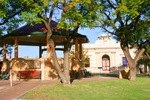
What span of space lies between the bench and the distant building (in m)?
37.1

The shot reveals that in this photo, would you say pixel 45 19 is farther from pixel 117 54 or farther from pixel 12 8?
pixel 117 54

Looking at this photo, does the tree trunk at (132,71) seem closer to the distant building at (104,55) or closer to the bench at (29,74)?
the bench at (29,74)

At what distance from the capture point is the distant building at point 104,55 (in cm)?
6456

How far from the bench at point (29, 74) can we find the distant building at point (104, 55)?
3706cm

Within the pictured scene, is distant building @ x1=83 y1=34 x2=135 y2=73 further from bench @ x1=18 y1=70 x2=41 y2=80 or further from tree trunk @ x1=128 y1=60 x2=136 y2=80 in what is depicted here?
bench @ x1=18 y1=70 x2=41 y2=80

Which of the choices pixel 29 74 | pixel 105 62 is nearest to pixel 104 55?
pixel 105 62

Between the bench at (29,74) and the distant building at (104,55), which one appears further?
the distant building at (104,55)

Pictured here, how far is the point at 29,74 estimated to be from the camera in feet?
92.4

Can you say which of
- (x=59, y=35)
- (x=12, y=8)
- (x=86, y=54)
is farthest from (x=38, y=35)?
(x=86, y=54)

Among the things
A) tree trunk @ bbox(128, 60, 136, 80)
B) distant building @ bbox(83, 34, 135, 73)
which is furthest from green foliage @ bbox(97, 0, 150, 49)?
distant building @ bbox(83, 34, 135, 73)

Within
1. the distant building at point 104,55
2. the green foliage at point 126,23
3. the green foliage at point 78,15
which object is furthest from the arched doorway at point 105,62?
the green foliage at point 78,15

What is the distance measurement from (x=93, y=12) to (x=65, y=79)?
15.7 ft

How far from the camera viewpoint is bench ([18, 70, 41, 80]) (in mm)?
28016

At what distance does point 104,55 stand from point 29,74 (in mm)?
39287
